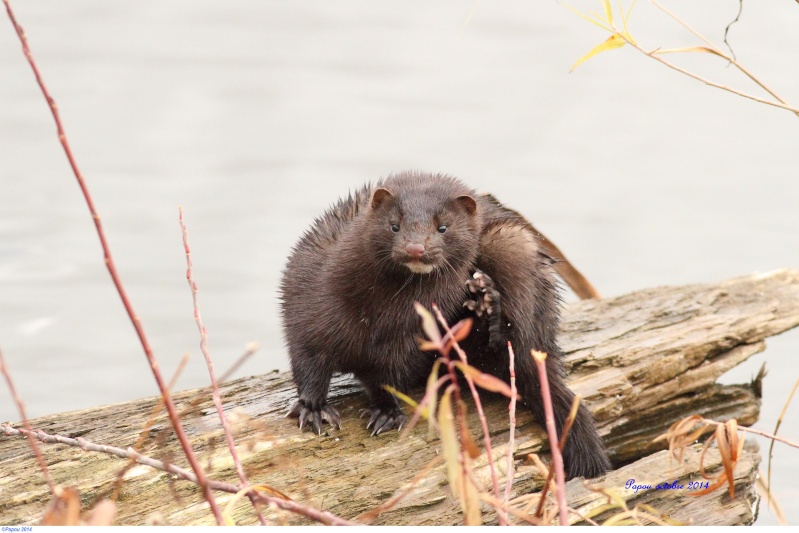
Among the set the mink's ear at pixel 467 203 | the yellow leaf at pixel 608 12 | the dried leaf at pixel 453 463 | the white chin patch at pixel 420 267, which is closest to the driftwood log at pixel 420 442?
the dried leaf at pixel 453 463

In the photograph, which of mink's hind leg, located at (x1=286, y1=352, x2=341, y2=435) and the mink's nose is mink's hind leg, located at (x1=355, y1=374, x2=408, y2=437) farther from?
the mink's nose

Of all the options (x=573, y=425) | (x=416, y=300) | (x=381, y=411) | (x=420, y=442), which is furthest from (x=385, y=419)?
(x=573, y=425)

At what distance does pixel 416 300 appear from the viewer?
3512mm

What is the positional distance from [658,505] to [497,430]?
2.09 feet

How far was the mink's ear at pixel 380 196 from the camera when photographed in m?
3.47

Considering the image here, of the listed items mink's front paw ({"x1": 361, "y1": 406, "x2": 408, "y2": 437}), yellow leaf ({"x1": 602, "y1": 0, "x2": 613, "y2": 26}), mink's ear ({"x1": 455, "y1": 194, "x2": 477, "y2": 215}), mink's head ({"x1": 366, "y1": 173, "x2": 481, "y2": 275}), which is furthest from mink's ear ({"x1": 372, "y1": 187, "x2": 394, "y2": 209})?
yellow leaf ({"x1": 602, "y1": 0, "x2": 613, "y2": 26})

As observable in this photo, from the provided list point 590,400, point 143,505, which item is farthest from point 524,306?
point 143,505

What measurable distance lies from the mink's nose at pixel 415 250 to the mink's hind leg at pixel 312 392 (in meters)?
0.54

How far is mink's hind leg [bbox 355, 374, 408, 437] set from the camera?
3.52 meters

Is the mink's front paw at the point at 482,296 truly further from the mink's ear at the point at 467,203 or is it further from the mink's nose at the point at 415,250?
the mink's nose at the point at 415,250

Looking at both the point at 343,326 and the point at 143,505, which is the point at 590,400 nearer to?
the point at 343,326

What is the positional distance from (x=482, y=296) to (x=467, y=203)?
33 centimetres

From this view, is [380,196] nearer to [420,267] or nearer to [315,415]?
[420,267]

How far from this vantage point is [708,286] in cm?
490
